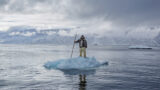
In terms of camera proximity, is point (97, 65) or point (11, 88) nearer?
point (11, 88)

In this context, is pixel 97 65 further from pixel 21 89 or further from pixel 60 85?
pixel 21 89

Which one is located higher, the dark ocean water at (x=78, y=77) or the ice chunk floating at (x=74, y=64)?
the ice chunk floating at (x=74, y=64)

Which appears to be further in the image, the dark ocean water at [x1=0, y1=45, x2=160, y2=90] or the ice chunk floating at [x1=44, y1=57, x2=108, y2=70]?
the ice chunk floating at [x1=44, y1=57, x2=108, y2=70]

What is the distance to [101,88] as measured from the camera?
15156 mm

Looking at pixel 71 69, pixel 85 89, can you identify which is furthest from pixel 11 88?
pixel 71 69

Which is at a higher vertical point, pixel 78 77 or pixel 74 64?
pixel 74 64

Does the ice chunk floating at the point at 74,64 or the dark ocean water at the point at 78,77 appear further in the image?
the ice chunk floating at the point at 74,64

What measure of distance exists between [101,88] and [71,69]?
11.0m

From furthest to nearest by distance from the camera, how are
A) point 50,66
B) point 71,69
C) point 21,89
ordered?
point 50,66 < point 71,69 < point 21,89

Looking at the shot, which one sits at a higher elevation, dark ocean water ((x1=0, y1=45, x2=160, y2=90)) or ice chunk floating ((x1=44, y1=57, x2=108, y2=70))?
ice chunk floating ((x1=44, y1=57, x2=108, y2=70))

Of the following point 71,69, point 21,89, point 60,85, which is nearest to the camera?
point 21,89

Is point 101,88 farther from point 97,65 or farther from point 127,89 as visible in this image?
point 97,65

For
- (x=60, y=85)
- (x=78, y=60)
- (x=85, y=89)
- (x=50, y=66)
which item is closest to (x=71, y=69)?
(x=78, y=60)

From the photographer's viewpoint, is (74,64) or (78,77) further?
(74,64)
